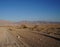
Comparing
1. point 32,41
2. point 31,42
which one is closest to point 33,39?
point 32,41

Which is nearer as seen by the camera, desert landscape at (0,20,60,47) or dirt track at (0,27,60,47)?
dirt track at (0,27,60,47)

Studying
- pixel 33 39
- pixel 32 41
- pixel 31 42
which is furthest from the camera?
pixel 33 39

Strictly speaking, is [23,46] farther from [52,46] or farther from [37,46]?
[52,46]

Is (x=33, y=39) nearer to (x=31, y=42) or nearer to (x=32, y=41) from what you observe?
(x=32, y=41)

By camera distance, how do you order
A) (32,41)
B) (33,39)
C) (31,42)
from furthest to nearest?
(33,39) → (32,41) → (31,42)

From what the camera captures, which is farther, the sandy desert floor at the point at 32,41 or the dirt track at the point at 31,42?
the sandy desert floor at the point at 32,41

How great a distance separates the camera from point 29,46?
1470cm

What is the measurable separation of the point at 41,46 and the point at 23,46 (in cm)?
186

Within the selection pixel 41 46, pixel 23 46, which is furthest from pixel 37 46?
pixel 23 46

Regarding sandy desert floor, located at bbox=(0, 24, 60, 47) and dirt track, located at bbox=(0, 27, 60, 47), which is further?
sandy desert floor, located at bbox=(0, 24, 60, 47)

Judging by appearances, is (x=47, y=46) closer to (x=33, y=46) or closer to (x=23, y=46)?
(x=33, y=46)

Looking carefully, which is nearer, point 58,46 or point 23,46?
point 58,46

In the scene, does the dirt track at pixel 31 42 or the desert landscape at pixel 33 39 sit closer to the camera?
the dirt track at pixel 31 42

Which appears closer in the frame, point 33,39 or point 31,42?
point 31,42
